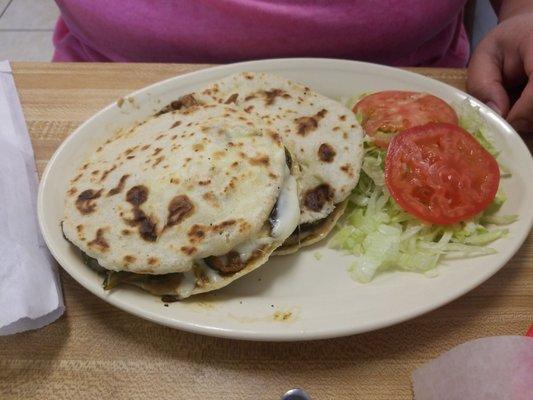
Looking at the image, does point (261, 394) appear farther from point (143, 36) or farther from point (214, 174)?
point (143, 36)

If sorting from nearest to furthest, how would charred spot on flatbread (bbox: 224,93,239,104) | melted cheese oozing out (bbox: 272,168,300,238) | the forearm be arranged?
1. melted cheese oozing out (bbox: 272,168,300,238)
2. charred spot on flatbread (bbox: 224,93,239,104)
3. the forearm

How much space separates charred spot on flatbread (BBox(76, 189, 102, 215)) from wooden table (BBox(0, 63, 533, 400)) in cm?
16

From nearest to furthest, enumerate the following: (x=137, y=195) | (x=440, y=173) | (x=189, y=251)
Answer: (x=189, y=251), (x=137, y=195), (x=440, y=173)

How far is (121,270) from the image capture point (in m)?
1.10

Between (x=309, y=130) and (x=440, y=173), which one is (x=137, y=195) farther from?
(x=440, y=173)

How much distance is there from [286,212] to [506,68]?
928 mm

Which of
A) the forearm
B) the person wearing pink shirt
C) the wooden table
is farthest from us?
the forearm

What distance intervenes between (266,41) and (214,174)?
74 centimetres

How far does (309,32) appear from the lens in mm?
1718

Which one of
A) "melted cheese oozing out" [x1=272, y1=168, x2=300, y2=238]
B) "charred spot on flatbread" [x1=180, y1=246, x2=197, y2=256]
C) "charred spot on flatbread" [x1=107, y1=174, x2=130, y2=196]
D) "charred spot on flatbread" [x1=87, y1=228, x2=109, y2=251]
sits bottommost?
"charred spot on flatbread" [x1=87, y1=228, x2=109, y2=251]

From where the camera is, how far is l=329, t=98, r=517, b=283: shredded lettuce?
47.8 inches

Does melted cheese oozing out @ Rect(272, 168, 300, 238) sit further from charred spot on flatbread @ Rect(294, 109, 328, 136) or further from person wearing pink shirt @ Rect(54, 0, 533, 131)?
person wearing pink shirt @ Rect(54, 0, 533, 131)

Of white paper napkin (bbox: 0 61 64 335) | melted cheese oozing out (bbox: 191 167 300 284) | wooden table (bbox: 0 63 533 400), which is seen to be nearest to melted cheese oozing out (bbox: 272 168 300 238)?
melted cheese oozing out (bbox: 191 167 300 284)

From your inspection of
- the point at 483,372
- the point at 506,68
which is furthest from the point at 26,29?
the point at 483,372
